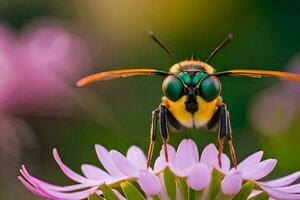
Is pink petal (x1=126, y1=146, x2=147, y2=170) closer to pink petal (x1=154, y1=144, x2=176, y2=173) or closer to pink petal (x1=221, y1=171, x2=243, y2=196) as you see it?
pink petal (x1=154, y1=144, x2=176, y2=173)

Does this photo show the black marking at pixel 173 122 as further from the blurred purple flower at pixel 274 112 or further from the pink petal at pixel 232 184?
the blurred purple flower at pixel 274 112

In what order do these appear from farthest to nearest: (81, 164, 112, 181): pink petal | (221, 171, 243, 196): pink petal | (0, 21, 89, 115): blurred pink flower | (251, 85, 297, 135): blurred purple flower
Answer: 1. (0, 21, 89, 115): blurred pink flower
2. (251, 85, 297, 135): blurred purple flower
3. (81, 164, 112, 181): pink petal
4. (221, 171, 243, 196): pink petal

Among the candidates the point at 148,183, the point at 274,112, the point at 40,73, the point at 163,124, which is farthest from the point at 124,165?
the point at 40,73

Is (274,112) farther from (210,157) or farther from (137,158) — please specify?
(210,157)

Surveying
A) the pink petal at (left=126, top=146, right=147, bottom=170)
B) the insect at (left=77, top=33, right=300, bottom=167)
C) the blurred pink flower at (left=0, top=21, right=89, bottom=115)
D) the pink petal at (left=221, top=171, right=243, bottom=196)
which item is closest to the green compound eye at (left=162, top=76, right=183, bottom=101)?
the insect at (left=77, top=33, right=300, bottom=167)

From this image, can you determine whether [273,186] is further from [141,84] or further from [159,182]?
[141,84]

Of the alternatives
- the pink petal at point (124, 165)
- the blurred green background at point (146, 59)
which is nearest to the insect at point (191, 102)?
the pink petal at point (124, 165)

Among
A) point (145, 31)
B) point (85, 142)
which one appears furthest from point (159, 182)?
point (145, 31)
